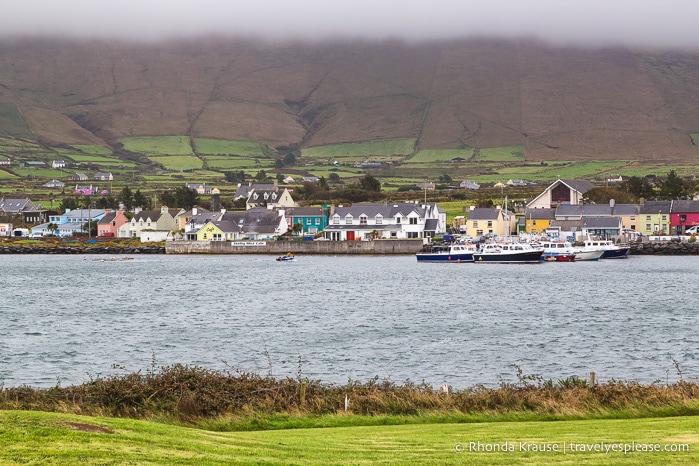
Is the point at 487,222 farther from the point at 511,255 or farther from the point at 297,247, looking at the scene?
the point at 297,247

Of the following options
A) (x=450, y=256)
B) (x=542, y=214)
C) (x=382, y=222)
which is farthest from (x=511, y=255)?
(x=542, y=214)

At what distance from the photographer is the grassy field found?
13344 mm

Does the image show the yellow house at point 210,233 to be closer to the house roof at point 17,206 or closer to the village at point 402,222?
the village at point 402,222

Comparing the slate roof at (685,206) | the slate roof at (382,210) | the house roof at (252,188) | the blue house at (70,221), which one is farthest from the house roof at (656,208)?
the blue house at (70,221)

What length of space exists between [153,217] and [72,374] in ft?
297

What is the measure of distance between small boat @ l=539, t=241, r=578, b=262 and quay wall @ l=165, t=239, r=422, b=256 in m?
13.7

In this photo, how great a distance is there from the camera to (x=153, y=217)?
120062 mm

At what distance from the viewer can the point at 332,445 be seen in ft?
50.5

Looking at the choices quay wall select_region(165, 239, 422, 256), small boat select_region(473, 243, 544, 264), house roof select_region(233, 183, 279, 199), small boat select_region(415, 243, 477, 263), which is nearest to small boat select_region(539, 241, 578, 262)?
small boat select_region(473, 243, 544, 264)

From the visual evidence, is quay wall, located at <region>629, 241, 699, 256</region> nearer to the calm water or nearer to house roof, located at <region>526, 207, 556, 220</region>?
house roof, located at <region>526, 207, 556, 220</region>

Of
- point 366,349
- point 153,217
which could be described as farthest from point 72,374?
point 153,217

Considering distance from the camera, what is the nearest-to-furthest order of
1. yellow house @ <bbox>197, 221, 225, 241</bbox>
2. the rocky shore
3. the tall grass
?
the tall grass
the rocky shore
yellow house @ <bbox>197, 221, 225, 241</bbox>

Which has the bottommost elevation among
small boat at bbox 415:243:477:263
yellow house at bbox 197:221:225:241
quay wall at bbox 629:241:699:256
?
small boat at bbox 415:243:477:263

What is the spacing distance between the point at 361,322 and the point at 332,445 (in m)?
30.0
